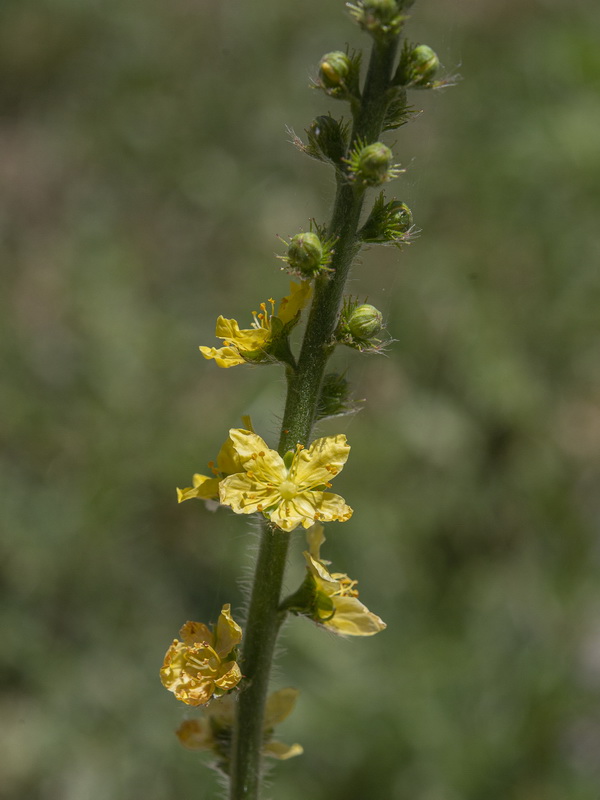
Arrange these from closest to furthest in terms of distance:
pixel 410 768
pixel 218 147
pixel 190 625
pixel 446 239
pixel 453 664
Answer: pixel 190 625
pixel 410 768
pixel 453 664
pixel 446 239
pixel 218 147

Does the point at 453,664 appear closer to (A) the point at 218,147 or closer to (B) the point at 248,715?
(B) the point at 248,715

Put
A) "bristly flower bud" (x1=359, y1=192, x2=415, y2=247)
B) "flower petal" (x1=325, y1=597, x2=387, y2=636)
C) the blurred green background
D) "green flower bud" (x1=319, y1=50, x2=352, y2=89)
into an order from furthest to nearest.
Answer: the blurred green background → "flower petal" (x1=325, y1=597, x2=387, y2=636) → "bristly flower bud" (x1=359, y1=192, x2=415, y2=247) → "green flower bud" (x1=319, y1=50, x2=352, y2=89)

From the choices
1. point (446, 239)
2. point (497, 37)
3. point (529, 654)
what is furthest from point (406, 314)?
point (497, 37)

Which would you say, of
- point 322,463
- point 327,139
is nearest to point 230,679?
point 322,463

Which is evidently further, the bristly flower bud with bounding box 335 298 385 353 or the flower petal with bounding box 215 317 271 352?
the flower petal with bounding box 215 317 271 352

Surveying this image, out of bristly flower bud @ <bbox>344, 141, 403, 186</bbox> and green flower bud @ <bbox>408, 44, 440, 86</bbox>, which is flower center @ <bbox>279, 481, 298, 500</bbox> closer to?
bristly flower bud @ <bbox>344, 141, 403, 186</bbox>

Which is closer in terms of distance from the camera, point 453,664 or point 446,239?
point 453,664

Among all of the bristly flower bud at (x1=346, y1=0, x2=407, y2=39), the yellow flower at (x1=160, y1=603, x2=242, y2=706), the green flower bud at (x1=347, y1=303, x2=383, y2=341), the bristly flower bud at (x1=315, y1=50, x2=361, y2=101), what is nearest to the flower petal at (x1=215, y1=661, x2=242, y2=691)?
the yellow flower at (x1=160, y1=603, x2=242, y2=706)
